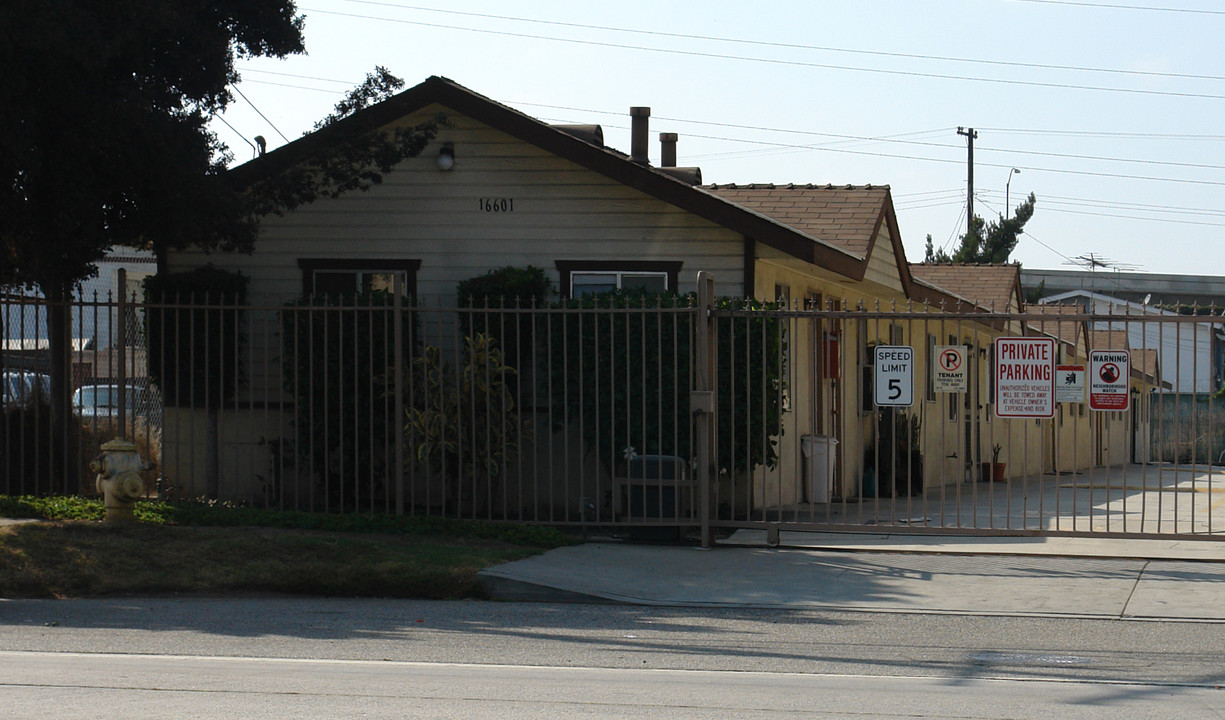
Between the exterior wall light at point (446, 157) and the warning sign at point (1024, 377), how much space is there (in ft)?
21.5

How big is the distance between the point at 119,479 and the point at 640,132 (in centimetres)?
816

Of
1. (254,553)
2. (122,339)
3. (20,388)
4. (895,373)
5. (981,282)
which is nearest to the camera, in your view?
(254,553)

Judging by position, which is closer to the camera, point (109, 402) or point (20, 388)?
point (109, 402)

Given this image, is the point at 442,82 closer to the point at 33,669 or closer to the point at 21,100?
the point at 21,100

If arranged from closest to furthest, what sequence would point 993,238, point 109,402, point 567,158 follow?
point 109,402 < point 567,158 < point 993,238

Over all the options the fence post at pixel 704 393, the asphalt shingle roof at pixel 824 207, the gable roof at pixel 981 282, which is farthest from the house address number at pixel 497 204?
the gable roof at pixel 981 282

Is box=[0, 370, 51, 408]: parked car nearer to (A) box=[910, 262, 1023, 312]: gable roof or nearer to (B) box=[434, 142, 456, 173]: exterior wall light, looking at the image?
(B) box=[434, 142, 456, 173]: exterior wall light

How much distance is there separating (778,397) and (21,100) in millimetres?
7427

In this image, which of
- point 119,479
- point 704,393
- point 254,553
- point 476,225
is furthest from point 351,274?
point 704,393

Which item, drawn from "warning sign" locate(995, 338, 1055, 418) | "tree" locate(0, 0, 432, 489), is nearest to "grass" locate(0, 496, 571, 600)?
"tree" locate(0, 0, 432, 489)

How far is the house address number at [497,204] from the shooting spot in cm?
1463

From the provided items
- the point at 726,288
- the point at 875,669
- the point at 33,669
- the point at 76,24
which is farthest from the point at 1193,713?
the point at 76,24

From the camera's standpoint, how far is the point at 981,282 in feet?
84.5

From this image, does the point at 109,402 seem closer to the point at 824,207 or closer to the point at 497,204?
the point at 497,204
